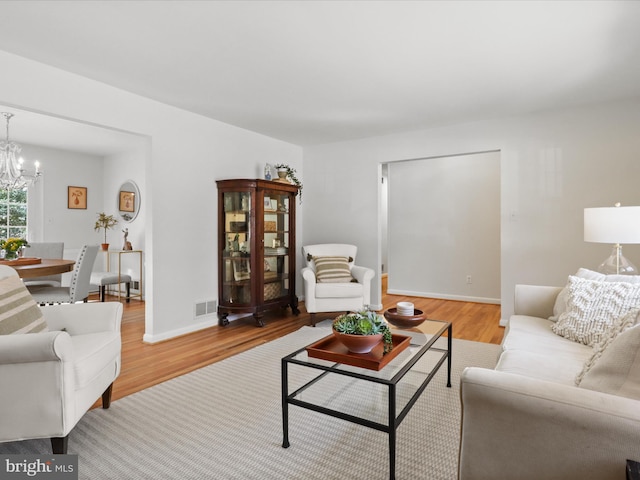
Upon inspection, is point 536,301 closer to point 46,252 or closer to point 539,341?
point 539,341

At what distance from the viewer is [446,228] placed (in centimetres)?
580

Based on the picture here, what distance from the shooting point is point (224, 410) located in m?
2.20

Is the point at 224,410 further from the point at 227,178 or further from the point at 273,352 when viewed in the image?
the point at 227,178

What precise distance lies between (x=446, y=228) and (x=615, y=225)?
3.26 m

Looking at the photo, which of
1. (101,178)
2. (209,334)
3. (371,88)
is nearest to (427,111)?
(371,88)

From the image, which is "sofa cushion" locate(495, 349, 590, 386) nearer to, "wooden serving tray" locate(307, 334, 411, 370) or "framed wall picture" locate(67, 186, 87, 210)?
"wooden serving tray" locate(307, 334, 411, 370)

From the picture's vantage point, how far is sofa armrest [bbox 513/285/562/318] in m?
2.63

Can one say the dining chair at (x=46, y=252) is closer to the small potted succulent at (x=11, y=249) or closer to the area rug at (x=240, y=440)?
the small potted succulent at (x=11, y=249)

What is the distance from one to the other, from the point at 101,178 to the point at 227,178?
343 cm

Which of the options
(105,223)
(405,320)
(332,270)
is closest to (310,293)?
(332,270)


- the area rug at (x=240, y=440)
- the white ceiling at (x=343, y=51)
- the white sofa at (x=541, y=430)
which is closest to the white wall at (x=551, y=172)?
the white ceiling at (x=343, y=51)

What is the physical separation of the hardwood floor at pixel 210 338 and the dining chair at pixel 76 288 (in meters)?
0.61

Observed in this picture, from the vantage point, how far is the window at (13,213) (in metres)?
5.39

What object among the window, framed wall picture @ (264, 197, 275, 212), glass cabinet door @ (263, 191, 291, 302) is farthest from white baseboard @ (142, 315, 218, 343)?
the window
